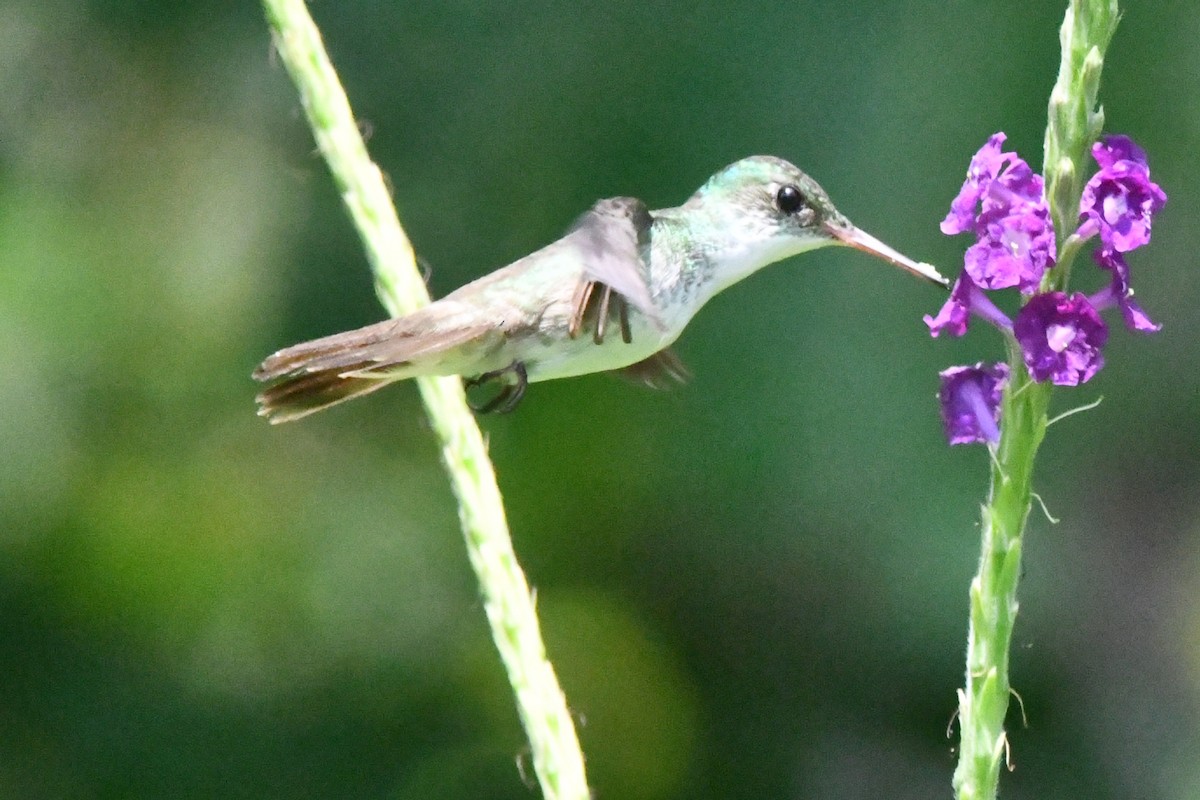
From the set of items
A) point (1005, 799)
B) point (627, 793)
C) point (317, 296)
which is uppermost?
point (317, 296)

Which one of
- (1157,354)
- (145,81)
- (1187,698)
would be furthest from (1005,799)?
(145,81)

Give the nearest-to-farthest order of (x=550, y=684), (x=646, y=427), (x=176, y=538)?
(x=550, y=684) → (x=176, y=538) → (x=646, y=427)

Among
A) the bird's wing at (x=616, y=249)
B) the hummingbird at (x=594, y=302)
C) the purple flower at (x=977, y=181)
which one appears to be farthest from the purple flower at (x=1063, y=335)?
the bird's wing at (x=616, y=249)

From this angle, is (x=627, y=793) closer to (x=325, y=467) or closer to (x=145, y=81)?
(x=325, y=467)

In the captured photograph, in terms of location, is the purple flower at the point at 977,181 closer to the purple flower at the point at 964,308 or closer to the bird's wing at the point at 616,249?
the purple flower at the point at 964,308

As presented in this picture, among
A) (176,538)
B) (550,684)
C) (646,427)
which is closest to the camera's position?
(550,684)

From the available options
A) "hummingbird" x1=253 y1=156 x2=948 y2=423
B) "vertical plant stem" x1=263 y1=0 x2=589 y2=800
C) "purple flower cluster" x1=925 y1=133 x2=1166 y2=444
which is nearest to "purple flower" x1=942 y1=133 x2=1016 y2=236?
"purple flower cluster" x1=925 y1=133 x2=1166 y2=444

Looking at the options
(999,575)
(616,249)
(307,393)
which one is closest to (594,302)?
(616,249)

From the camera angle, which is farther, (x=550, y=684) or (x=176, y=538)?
(x=176, y=538)
